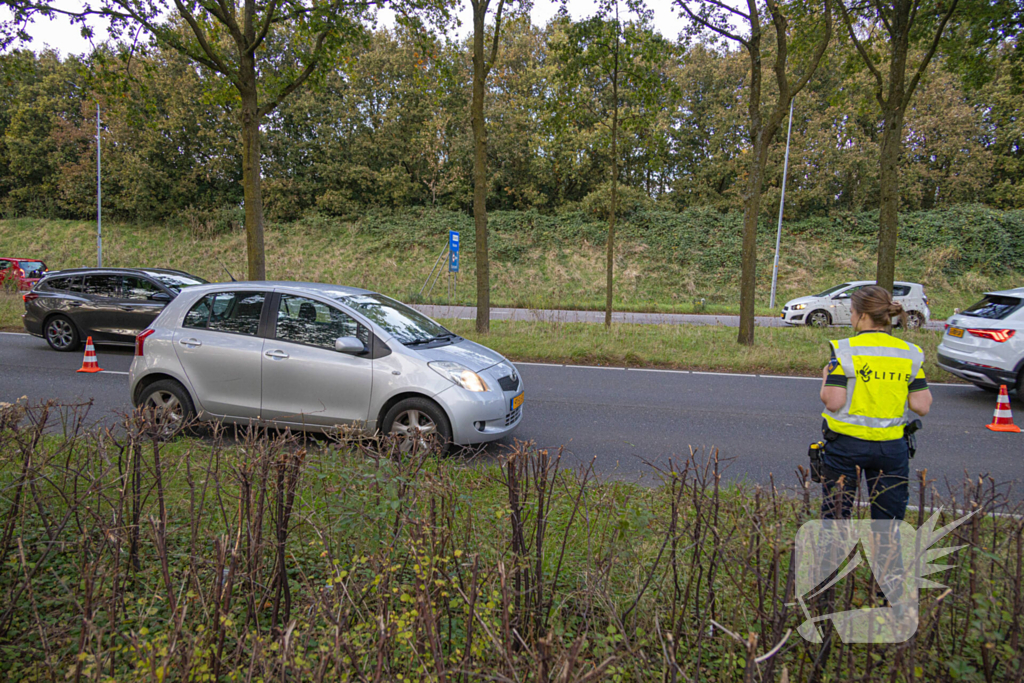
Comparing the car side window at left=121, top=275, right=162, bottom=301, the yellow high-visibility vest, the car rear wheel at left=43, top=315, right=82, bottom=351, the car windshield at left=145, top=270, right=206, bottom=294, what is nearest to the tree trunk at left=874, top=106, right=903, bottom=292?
the yellow high-visibility vest

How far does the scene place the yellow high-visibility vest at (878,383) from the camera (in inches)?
129

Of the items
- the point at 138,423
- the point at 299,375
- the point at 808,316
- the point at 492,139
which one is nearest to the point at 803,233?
the point at 808,316

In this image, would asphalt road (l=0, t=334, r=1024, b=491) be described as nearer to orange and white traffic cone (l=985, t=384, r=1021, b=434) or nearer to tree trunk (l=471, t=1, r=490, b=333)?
orange and white traffic cone (l=985, t=384, r=1021, b=434)

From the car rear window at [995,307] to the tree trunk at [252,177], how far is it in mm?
12742

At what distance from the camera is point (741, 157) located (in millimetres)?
36094

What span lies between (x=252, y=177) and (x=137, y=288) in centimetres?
327

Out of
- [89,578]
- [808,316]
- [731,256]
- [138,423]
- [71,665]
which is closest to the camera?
[89,578]

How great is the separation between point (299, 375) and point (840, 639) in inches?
195

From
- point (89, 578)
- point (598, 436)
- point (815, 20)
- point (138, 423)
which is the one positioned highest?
point (815, 20)

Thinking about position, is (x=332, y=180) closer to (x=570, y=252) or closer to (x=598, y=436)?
(x=570, y=252)

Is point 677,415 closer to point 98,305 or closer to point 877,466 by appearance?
point 877,466

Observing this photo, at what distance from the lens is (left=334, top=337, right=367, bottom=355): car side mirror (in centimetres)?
573

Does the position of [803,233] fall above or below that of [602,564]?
above

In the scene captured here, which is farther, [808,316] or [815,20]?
[808,316]
